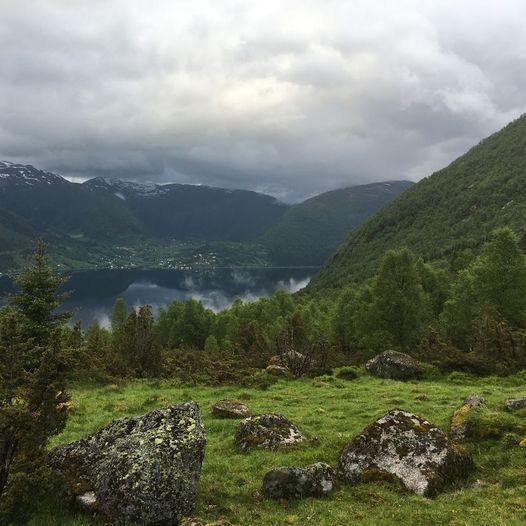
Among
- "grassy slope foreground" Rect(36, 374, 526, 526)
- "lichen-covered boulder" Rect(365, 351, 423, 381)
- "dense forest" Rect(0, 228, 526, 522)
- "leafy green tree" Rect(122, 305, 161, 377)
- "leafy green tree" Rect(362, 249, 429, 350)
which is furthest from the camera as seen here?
"leafy green tree" Rect(362, 249, 429, 350)

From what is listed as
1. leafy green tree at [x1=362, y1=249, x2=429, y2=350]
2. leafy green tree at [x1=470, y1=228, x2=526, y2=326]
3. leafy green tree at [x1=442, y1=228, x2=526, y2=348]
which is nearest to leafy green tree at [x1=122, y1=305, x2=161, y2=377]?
leafy green tree at [x1=362, y1=249, x2=429, y2=350]

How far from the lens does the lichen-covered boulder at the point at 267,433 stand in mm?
19578

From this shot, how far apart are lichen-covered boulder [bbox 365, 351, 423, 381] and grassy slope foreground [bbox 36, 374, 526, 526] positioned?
5173 millimetres

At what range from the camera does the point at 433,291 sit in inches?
3565

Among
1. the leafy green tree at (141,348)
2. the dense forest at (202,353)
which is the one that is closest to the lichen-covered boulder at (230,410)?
the dense forest at (202,353)

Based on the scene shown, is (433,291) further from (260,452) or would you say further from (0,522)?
(0,522)

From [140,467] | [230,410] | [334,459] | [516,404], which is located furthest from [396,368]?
[140,467]

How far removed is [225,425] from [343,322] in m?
70.4

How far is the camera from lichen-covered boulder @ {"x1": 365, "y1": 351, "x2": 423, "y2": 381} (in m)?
39.3

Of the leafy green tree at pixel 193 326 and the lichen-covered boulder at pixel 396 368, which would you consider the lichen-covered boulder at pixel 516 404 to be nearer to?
the lichen-covered boulder at pixel 396 368

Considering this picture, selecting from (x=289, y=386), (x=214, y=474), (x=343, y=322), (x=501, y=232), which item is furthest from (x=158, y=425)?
(x=343, y=322)

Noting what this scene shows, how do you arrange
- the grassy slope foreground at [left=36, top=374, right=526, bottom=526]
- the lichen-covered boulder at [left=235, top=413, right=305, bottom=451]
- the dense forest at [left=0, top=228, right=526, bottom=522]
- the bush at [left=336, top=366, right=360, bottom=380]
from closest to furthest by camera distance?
the dense forest at [left=0, top=228, right=526, bottom=522] < the grassy slope foreground at [left=36, top=374, right=526, bottom=526] < the lichen-covered boulder at [left=235, top=413, right=305, bottom=451] < the bush at [left=336, top=366, right=360, bottom=380]

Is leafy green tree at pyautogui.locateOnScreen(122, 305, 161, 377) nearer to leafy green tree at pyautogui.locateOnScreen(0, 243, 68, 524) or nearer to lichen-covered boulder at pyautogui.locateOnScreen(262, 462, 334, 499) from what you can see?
lichen-covered boulder at pyautogui.locateOnScreen(262, 462, 334, 499)

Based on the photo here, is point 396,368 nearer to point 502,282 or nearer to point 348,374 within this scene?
point 348,374
